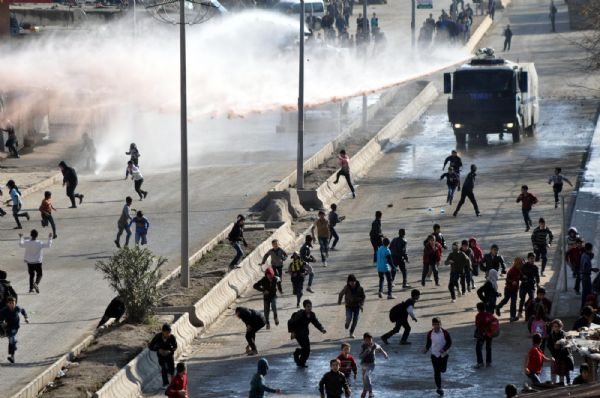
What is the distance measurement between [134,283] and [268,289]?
2.64 m

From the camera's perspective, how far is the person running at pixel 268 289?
28797 mm

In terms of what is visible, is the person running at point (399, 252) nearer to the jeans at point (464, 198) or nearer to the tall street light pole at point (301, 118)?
the jeans at point (464, 198)

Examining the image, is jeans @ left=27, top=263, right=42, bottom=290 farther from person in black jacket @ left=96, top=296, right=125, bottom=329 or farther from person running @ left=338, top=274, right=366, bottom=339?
person running @ left=338, top=274, right=366, bottom=339

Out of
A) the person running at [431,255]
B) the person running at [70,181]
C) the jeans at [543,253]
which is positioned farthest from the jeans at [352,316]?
→ the person running at [70,181]

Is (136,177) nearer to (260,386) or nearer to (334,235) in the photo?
(334,235)

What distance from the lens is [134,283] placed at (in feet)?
91.1

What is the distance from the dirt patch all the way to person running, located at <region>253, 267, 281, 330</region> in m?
2.22

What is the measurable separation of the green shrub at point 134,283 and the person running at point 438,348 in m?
5.85

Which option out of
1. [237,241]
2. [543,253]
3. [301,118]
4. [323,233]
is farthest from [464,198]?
[237,241]

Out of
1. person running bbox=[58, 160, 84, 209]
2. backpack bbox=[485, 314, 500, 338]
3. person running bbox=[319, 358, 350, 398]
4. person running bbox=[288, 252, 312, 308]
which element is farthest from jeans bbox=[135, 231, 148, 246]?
person running bbox=[319, 358, 350, 398]

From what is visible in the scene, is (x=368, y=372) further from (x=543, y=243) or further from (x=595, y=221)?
(x=595, y=221)

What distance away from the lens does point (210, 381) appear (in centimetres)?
2580

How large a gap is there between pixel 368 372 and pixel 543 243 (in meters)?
9.87

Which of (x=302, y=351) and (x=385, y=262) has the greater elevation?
(x=385, y=262)
